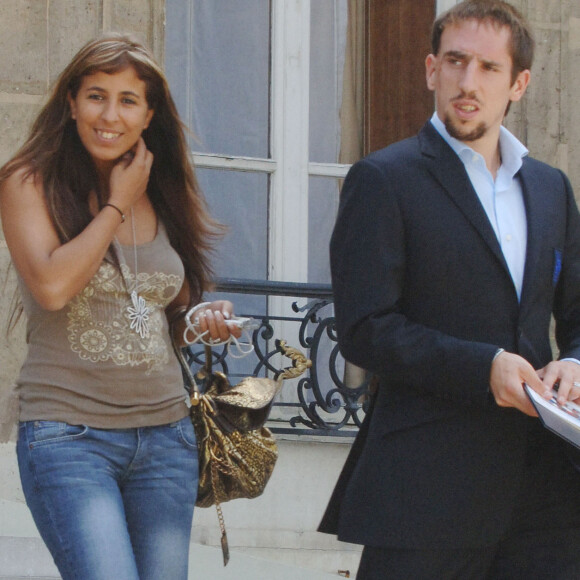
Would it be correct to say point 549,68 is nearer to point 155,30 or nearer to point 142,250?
point 155,30

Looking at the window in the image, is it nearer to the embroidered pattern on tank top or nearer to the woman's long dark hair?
the woman's long dark hair

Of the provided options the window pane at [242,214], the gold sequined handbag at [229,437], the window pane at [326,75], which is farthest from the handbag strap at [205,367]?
the window pane at [326,75]

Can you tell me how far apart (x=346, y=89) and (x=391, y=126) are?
30 centimetres

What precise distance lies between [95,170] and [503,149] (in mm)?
975

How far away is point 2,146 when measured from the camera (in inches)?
237

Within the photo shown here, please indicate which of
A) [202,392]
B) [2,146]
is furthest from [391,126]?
[202,392]

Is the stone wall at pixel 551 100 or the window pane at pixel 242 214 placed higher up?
the stone wall at pixel 551 100

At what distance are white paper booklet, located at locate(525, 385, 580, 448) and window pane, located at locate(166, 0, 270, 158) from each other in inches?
162

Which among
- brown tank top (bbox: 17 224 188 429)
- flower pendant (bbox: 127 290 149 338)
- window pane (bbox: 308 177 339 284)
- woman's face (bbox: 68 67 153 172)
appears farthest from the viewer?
window pane (bbox: 308 177 339 284)

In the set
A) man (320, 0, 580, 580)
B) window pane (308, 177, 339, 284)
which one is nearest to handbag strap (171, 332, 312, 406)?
man (320, 0, 580, 580)

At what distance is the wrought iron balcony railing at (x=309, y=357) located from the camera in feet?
20.8

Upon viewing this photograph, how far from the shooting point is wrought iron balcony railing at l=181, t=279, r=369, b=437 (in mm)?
6328

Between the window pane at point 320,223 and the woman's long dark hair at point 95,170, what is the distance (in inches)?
128

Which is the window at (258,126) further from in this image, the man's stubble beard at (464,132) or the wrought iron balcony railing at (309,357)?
the man's stubble beard at (464,132)
